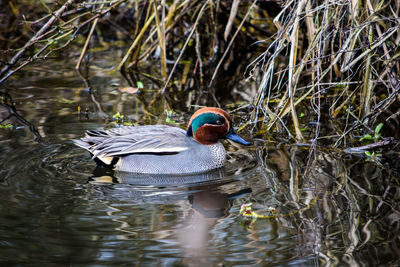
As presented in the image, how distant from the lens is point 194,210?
177 inches

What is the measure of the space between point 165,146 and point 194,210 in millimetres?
1030

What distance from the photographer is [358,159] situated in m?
5.41

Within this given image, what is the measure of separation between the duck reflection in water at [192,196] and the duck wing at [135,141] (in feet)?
0.71

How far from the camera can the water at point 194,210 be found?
373cm

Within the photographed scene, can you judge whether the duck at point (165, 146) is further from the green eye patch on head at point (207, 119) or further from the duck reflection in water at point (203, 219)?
the duck reflection in water at point (203, 219)

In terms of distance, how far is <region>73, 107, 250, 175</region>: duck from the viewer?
210 inches

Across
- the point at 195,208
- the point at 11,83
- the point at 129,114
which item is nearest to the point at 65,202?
the point at 195,208

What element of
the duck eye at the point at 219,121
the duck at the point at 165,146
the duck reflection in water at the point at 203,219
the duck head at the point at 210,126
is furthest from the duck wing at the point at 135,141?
the duck reflection in water at the point at 203,219

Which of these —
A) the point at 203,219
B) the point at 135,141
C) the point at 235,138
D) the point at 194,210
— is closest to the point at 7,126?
the point at 135,141

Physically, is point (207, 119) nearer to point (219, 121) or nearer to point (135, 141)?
point (219, 121)

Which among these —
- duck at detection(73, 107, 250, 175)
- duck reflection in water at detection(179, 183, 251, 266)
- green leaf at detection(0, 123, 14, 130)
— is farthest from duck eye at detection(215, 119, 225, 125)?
green leaf at detection(0, 123, 14, 130)

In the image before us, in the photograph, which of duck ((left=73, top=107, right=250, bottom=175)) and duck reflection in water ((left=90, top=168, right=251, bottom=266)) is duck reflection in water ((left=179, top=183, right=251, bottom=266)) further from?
duck ((left=73, top=107, right=250, bottom=175))

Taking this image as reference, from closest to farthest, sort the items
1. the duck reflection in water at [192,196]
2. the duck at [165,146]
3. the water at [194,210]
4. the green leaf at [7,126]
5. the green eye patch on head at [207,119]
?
the water at [194,210] < the duck reflection in water at [192,196] < the duck at [165,146] < the green eye patch on head at [207,119] < the green leaf at [7,126]

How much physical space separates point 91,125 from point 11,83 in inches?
89.8
